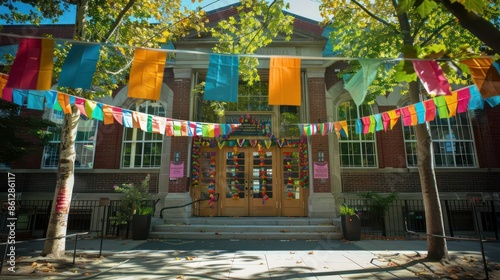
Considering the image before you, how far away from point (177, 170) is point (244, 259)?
5.71 m

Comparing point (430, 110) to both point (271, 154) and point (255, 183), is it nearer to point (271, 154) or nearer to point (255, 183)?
point (271, 154)

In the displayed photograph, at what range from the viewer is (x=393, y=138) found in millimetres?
12125

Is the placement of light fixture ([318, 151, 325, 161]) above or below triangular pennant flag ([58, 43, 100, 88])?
below

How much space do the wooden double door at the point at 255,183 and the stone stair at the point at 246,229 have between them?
4.48ft

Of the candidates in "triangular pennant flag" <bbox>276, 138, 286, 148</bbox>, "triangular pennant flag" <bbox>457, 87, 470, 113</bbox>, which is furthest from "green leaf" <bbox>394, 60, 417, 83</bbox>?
"triangular pennant flag" <bbox>276, 138, 286, 148</bbox>

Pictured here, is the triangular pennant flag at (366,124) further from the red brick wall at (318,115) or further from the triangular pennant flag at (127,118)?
the triangular pennant flag at (127,118)

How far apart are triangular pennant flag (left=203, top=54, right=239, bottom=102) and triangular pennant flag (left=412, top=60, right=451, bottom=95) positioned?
314 cm

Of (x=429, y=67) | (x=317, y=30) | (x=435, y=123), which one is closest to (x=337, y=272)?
(x=429, y=67)

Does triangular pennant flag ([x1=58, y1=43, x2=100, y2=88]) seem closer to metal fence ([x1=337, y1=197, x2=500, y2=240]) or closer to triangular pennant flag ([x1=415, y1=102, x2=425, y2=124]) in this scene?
triangular pennant flag ([x1=415, y1=102, x2=425, y2=124])

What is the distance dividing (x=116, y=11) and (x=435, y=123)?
13364mm

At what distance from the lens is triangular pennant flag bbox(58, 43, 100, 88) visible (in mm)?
4859

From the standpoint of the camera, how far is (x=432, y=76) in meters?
4.79

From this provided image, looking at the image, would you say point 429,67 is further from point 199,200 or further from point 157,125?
point 199,200

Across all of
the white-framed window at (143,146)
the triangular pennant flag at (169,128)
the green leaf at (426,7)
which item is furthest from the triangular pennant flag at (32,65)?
the white-framed window at (143,146)
